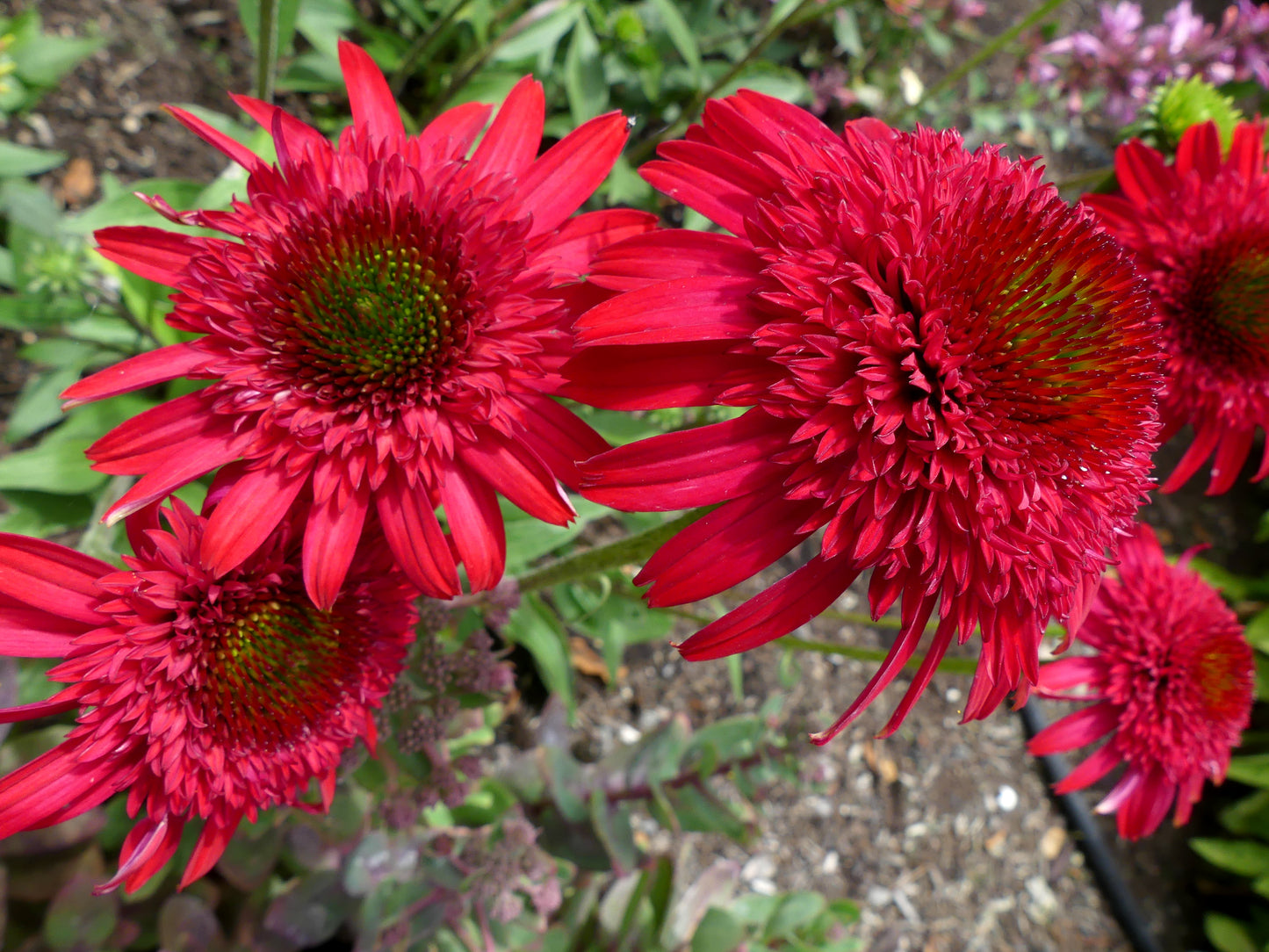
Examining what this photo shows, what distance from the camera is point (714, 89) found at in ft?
6.77

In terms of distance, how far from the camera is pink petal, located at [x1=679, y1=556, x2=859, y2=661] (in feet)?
2.56

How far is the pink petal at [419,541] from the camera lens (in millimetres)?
885

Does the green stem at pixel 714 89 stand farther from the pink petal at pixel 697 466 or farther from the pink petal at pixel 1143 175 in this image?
the pink petal at pixel 697 466

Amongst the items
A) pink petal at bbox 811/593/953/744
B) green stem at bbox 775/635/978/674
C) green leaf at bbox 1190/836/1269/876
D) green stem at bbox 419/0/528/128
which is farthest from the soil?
pink petal at bbox 811/593/953/744

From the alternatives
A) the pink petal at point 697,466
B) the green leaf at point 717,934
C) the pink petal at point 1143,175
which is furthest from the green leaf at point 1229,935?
the pink petal at point 697,466

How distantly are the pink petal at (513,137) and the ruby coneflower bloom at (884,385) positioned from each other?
25 centimetres

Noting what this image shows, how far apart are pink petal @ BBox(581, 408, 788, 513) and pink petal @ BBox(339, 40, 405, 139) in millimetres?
553

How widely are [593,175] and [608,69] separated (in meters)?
1.68

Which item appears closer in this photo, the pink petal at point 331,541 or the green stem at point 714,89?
the pink petal at point 331,541

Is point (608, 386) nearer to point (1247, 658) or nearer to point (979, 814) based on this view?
point (1247, 658)

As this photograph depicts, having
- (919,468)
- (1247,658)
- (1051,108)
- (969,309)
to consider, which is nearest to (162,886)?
(919,468)

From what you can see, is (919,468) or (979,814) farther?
(979,814)

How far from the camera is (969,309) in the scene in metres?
0.76

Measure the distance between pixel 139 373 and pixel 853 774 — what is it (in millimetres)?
2483
